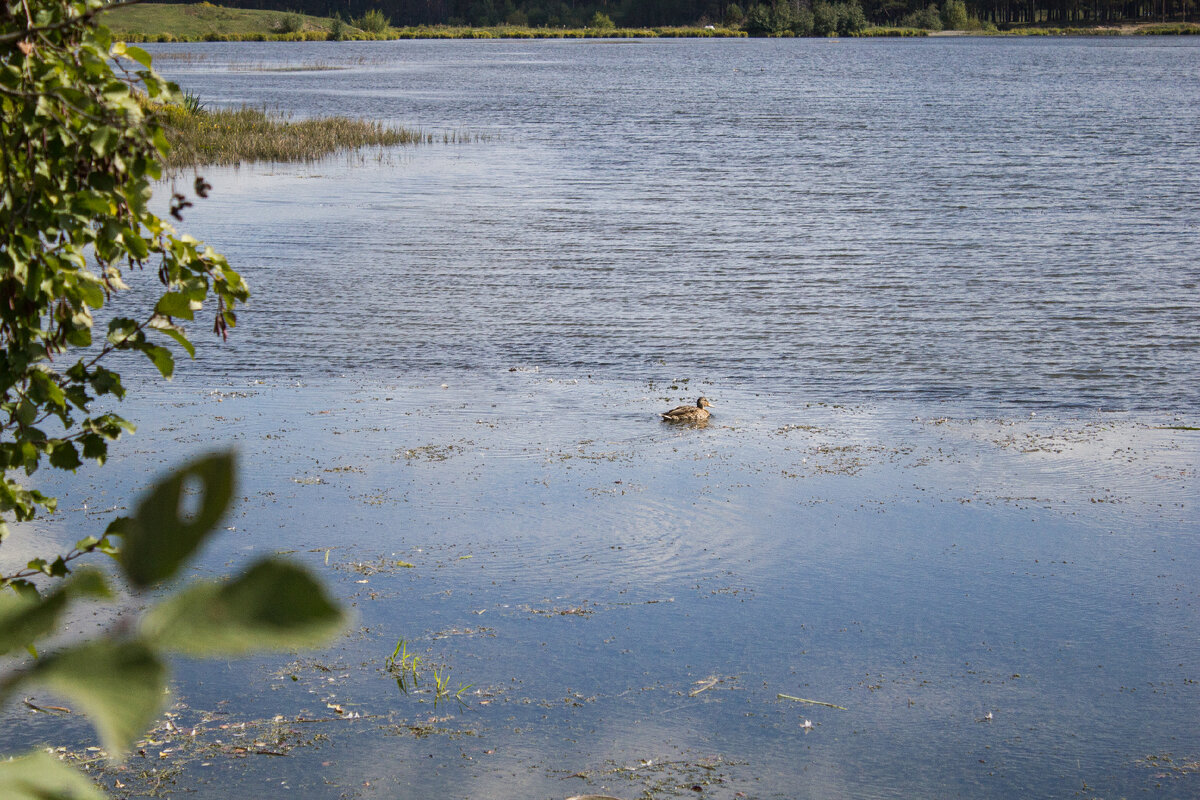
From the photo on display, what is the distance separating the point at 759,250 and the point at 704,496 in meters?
10.8

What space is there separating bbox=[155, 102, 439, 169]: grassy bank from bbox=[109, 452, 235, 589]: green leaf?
27363mm

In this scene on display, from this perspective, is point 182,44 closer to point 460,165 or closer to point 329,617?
point 460,165

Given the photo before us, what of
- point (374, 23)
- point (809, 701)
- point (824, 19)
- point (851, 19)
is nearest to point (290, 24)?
point (374, 23)

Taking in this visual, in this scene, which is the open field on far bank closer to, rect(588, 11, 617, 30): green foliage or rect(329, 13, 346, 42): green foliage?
rect(329, 13, 346, 42): green foliage

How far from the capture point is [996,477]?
8.38 m

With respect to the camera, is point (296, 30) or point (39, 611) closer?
point (39, 611)

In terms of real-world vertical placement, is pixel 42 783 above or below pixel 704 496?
above

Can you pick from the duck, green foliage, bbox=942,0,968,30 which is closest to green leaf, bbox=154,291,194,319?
the duck

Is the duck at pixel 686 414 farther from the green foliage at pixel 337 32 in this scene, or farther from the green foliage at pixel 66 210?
the green foliage at pixel 337 32

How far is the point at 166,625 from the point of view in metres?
0.47

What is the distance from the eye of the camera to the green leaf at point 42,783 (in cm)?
46

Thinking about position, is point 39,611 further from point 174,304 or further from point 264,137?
point 264,137

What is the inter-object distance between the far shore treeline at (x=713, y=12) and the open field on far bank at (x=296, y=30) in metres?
2.90

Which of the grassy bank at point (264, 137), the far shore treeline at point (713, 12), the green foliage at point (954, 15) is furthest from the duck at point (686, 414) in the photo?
the green foliage at point (954, 15)
